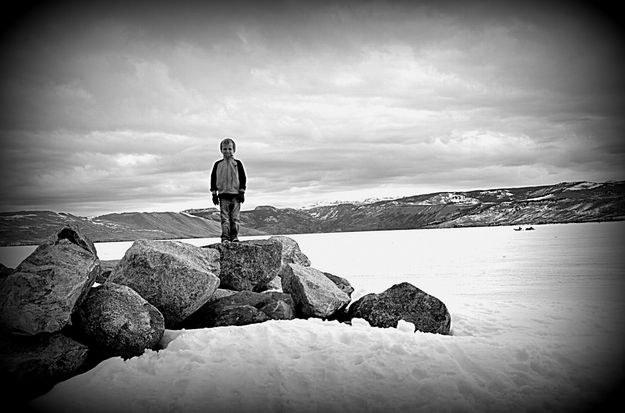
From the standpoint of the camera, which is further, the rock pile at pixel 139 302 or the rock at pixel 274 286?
the rock at pixel 274 286

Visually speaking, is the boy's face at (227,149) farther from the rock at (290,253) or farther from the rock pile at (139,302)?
the rock at (290,253)

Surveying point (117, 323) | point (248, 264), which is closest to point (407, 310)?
point (248, 264)

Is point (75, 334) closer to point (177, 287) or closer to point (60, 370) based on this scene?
point (60, 370)

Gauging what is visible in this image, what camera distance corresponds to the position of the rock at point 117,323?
7.63 m

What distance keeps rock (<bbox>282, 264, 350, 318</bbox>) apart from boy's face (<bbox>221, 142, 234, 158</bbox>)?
4092 mm

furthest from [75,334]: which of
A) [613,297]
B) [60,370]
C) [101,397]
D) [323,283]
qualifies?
[613,297]

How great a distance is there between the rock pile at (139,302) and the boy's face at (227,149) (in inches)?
108

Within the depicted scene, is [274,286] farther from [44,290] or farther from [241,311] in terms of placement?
[44,290]

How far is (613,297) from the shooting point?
40.6ft

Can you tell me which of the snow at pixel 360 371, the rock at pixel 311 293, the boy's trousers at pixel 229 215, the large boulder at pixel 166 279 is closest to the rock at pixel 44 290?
the snow at pixel 360 371

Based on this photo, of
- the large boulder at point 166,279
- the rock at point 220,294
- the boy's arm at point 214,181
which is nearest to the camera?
the large boulder at point 166,279

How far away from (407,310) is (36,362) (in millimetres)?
7016

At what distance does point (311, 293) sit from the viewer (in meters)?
10.4

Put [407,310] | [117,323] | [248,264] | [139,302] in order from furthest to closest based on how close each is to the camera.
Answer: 1. [248,264]
2. [407,310]
3. [139,302]
4. [117,323]
